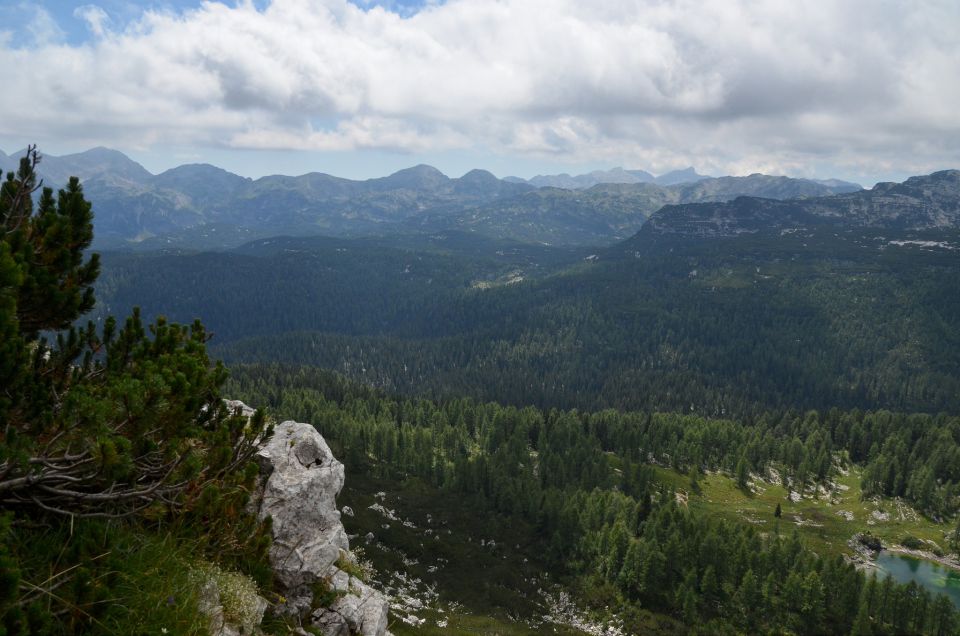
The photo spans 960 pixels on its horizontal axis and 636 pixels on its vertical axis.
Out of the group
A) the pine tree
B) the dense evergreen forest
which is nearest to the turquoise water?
the dense evergreen forest

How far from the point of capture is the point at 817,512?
15188 cm

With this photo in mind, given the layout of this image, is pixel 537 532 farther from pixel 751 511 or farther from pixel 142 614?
pixel 142 614

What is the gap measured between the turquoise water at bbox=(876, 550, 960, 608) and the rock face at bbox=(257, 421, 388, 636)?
492 ft

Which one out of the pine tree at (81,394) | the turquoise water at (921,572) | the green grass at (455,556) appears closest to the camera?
the pine tree at (81,394)

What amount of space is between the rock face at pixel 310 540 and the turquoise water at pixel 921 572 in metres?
150

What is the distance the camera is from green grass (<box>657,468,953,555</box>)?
137 metres

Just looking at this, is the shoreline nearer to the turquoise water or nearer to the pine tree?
the turquoise water

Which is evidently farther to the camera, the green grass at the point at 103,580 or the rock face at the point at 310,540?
the rock face at the point at 310,540

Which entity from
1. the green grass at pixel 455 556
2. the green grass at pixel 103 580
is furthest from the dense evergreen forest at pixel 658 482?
the green grass at pixel 103 580

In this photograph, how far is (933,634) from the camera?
87750mm

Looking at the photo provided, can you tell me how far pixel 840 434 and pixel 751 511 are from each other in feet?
265

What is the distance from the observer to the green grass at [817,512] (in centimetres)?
13662

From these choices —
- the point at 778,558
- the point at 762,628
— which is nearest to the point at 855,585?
the point at 778,558

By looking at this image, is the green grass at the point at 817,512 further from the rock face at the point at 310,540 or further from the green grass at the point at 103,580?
the green grass at the point at 103,580
